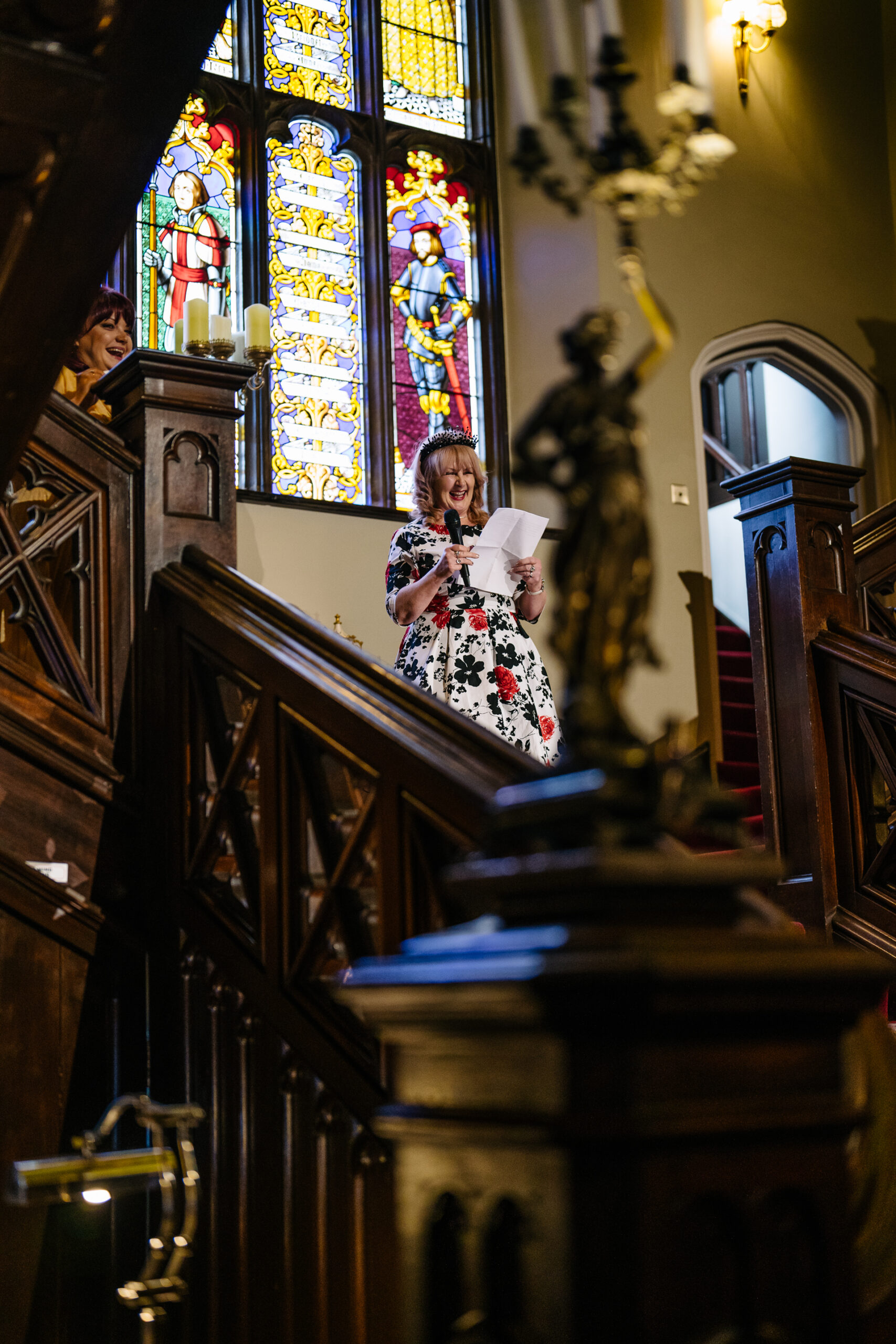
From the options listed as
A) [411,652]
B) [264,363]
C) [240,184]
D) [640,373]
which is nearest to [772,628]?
[411,652]

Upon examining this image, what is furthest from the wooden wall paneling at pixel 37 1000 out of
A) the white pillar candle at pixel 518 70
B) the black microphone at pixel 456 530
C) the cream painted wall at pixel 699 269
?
the cream painted wall at pixel 699 269

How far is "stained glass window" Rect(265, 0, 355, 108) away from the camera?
723 centimetres

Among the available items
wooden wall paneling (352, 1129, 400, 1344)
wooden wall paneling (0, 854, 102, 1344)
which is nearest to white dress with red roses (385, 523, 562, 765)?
wooden wall paneling (0, 854, 102, 1344)

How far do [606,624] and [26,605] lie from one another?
6.13 feet

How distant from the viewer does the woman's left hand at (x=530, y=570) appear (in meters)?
3.70

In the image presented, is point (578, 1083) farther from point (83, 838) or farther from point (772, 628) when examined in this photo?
point (772, 628)

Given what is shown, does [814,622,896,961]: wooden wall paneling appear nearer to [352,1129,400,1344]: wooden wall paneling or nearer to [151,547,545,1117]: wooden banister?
[151,547,545,1117]: wooden banister

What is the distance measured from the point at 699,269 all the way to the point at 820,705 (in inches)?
169

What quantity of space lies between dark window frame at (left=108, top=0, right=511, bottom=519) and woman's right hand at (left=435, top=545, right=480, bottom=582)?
3.06 metres

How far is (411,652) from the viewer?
3.78 m

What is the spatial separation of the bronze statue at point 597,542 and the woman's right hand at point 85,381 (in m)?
3.23

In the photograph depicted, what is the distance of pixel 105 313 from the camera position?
472 centimetres

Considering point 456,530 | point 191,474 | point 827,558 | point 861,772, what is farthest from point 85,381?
point 861,772

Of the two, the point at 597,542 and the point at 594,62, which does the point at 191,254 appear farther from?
the point at 597,542
